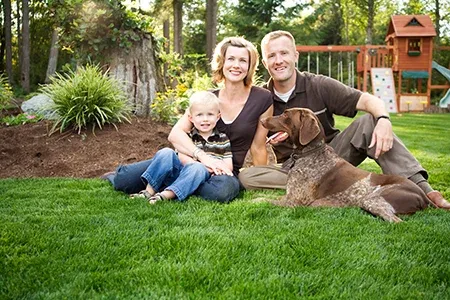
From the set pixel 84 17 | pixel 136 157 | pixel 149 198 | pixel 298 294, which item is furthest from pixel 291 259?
pixel 84 17

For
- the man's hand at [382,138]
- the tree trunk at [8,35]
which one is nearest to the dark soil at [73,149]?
the man's hand at [382,138]

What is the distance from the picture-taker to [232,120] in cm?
472

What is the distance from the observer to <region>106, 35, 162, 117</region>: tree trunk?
8086mm

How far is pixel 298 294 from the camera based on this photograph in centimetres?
230

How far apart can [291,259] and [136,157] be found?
13.6ft

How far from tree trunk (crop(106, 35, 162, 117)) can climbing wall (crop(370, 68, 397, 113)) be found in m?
14.9

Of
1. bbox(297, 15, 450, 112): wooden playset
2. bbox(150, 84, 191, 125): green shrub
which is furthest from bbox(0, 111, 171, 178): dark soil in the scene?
bbox(297, 15, 450, 112): wooden playset

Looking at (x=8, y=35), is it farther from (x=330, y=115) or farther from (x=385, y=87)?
(x=330, y=115)

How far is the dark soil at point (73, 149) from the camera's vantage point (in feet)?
20.4

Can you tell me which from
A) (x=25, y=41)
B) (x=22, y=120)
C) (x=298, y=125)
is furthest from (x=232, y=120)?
(x=25, y=41)

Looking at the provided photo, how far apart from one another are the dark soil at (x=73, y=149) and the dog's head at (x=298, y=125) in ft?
9.42

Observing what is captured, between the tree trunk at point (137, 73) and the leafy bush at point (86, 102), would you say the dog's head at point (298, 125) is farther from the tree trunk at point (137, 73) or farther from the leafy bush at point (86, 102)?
the tree trunk at point (137, 73)

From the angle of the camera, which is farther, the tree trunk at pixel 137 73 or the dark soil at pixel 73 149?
the tree trunk at pixel 137 73

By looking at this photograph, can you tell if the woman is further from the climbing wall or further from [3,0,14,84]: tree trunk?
[3,0,14,84]: tree trunk
